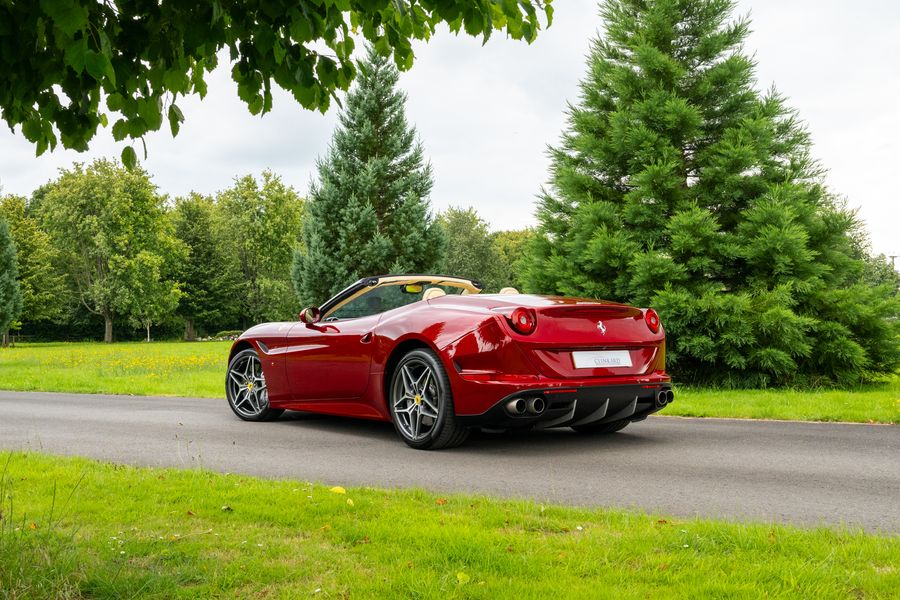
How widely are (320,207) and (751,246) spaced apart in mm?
13391

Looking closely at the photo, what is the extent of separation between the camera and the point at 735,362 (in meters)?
11.2

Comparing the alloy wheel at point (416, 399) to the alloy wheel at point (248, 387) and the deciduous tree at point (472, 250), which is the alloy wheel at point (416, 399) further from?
the deciduous tree at point (472, 250)

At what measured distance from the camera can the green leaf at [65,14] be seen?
8.27 ft

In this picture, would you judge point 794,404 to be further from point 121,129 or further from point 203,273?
point 203,273

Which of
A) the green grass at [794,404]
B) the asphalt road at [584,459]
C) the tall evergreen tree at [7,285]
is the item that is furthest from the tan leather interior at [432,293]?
the tall evergreen tree at [7,285]

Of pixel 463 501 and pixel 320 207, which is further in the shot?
pixel 320 207

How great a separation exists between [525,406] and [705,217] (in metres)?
6.92

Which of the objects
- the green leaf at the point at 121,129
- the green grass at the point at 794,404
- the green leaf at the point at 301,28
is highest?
the green leaf at the point at 301,28

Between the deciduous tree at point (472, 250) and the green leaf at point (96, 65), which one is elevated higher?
the deciduous tree at point (472, 250)

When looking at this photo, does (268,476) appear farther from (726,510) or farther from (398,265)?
(398,265)

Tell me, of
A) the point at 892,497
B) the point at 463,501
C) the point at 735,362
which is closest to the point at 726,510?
the point at 892,497

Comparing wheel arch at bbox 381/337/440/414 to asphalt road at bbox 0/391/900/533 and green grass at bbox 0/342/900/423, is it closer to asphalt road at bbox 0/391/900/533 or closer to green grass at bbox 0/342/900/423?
asphalt road at bbox 0/391/900/533

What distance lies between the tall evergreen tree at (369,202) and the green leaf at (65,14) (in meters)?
19.0

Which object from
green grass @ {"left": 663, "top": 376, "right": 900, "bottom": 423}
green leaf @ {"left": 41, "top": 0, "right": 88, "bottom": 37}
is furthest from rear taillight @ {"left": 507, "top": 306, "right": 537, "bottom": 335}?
green leaf @ {"left": 41, "top": 0, "right": 88, "bottom": 37}
